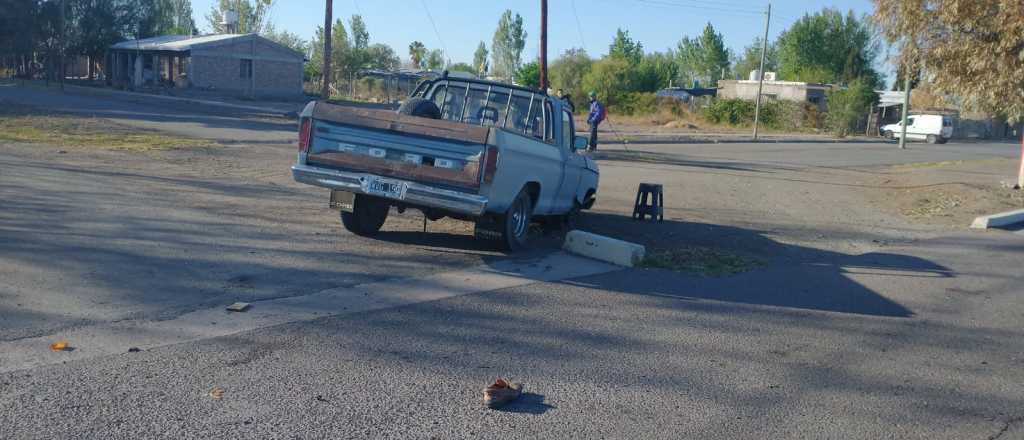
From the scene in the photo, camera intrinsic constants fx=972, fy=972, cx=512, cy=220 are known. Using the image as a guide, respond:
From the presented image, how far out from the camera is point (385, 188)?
380 inches

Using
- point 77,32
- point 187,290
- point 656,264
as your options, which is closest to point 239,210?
point 187,290

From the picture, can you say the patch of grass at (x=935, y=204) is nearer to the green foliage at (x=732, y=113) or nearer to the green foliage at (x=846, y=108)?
the green foliage at (x=846, y=108)

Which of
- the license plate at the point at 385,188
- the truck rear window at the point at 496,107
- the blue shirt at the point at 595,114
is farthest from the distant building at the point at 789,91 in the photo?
the license plate at the point at 385,188

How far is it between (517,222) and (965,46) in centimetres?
1596

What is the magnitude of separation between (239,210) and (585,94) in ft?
209

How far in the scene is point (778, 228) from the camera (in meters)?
14.9

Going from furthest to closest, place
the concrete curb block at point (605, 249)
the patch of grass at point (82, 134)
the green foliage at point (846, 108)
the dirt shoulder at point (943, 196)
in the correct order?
the green foliage at point (846, 108) < the patch of grass at point (82, 134) < the dirt shoulder at point (943, 196) < the concrete curb block at point (605, 249)

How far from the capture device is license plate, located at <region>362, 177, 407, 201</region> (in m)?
9.60

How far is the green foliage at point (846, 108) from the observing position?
6366 centimetres

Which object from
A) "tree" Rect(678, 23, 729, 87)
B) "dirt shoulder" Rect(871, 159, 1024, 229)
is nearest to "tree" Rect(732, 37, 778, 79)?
"tree" Rect(678, 23, 729, 87)

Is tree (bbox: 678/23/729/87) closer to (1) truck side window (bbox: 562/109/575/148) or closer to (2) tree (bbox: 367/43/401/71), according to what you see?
(2) tree (bbox: 367/43/401/71)

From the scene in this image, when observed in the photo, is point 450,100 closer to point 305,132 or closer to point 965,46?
point 305,132

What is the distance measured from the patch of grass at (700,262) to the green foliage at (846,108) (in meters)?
54.8

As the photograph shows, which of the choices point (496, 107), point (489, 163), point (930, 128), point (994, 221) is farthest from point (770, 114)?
point (489, 163)
